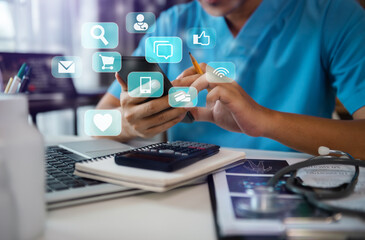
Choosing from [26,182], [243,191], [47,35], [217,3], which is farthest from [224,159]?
[47,35]

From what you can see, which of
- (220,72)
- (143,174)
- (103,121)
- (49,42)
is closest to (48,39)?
(49,42)

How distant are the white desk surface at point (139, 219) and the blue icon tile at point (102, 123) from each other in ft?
0.60

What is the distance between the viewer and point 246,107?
406 mm

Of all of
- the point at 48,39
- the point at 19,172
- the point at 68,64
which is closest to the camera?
the point at 19,172

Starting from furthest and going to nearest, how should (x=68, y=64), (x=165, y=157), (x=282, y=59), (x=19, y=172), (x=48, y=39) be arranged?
(x=48, y=39), (x=282, y=59), (x=68, y=64), (x=165, y=157), (x=19, y=172)

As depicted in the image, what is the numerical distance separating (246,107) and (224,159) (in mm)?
115

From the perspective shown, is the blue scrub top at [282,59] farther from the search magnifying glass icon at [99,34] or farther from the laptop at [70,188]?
the laptop at [70,188]

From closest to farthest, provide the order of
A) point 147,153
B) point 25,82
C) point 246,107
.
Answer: point 147,153 < point 246,107 < point 25,82

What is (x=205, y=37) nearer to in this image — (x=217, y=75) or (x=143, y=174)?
(x=217, y=75)

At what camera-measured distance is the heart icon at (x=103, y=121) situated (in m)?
0.44

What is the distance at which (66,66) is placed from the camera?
1.28ft

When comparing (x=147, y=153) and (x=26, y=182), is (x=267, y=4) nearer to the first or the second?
(x=147, y=153)

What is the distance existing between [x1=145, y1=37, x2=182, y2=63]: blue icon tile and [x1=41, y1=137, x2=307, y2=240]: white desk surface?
0.18 meters

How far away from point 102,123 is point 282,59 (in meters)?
0.38
